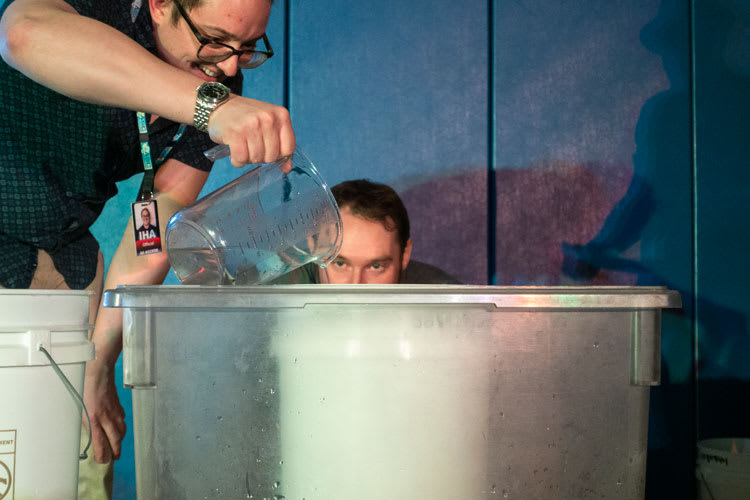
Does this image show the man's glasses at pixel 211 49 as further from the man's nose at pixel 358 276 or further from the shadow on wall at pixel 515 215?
the shadow on wall at pixel 515 215

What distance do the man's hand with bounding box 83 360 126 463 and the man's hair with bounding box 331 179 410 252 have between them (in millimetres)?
634

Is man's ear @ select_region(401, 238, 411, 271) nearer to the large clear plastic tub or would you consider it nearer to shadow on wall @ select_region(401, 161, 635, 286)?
shadow on wall @ select_region(401, 161, 635, 286)

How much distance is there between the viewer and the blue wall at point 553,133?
183 cm

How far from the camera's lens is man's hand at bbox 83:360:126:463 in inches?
44.7

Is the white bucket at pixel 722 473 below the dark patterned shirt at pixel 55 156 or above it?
below

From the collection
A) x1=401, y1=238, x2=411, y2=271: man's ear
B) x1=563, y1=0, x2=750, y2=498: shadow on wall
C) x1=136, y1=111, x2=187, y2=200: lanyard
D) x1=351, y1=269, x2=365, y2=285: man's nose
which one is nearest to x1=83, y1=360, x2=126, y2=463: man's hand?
x1=136, y1=111, x2=187, y2=200: lanyard

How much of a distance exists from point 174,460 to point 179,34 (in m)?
0.70

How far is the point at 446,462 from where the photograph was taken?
66 centimetres

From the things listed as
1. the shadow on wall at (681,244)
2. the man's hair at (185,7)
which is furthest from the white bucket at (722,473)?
the man's hair at (185,7)

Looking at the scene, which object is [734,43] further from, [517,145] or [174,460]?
[174,460]

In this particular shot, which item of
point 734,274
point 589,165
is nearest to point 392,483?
point 589,165

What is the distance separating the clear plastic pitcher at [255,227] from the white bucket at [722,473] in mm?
1123

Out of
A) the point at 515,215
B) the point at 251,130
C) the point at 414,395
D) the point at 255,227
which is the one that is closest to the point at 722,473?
the point at 515,215

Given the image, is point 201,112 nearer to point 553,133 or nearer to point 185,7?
point 185,7
